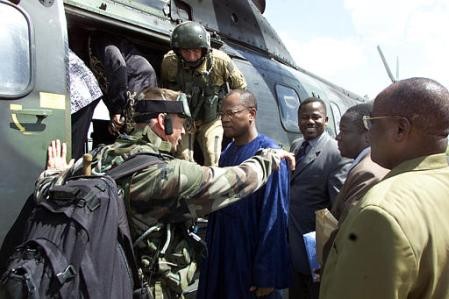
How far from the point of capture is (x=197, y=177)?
7.75 feet

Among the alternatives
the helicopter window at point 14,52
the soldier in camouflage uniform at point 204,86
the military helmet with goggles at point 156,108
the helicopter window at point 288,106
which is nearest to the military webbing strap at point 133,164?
the military helmet with goggles at point 156,108

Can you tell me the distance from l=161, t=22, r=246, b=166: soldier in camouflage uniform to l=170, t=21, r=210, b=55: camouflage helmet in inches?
5.0

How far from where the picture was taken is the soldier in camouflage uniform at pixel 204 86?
451 cm

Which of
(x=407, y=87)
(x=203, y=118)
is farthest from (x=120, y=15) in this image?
(x=407, y=87)

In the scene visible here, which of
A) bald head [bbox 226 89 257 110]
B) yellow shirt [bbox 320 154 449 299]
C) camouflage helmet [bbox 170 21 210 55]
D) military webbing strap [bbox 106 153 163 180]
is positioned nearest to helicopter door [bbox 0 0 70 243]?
military webbing strap [bbox 106 153 163 180]

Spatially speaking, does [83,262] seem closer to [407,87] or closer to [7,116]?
[7,116]

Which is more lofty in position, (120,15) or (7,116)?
(120,15)

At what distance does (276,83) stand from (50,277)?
472 centimetres

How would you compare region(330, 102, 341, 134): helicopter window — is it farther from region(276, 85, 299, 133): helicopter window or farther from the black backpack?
the black backpack

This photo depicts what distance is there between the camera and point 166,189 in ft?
7.48

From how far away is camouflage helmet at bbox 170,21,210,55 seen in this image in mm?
4246

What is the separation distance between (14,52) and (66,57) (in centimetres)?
31

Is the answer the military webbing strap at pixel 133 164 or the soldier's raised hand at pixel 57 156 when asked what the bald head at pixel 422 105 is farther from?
the soldier's raised hand at pixel 57 156

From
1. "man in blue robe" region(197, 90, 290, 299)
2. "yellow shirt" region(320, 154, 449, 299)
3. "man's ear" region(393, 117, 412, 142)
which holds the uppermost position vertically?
"man's ear" region(393, 117, 412, 142)
